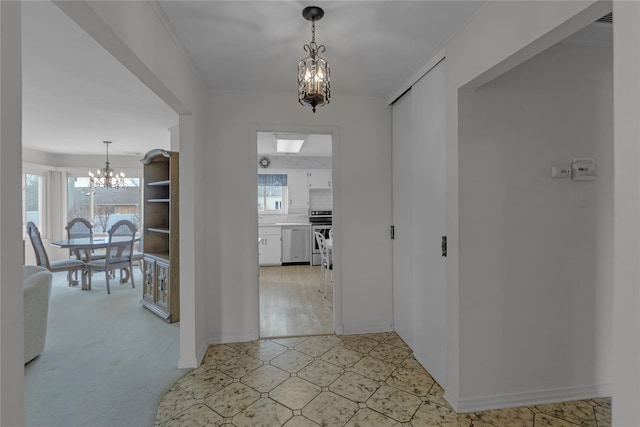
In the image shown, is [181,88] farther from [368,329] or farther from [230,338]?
[368,329]

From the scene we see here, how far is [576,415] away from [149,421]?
2.63 meters

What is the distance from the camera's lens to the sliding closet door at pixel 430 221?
7.52 ft

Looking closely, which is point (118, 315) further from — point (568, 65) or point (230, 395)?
point (568, 65)

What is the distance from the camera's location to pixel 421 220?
262 centimetres

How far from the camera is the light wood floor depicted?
339cm

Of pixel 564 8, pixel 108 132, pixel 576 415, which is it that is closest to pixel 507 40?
pixel 564 8

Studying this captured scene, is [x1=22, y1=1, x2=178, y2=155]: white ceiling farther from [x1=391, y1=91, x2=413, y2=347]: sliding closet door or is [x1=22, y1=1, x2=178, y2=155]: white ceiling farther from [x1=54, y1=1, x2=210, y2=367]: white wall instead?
[x1=391, y1=91, x2=413, y2=347]: sliding closet door

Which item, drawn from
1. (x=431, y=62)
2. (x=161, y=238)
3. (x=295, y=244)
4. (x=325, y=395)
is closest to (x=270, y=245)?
(x=295, y=244)

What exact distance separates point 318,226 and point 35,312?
4.89 meters

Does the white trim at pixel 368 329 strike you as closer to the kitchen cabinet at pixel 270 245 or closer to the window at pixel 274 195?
the kitchen cabinet at pixel 270 245

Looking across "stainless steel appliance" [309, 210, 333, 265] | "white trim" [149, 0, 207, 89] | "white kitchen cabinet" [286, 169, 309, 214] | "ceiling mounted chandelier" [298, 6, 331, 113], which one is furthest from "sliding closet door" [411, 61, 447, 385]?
"white kitchen cabinet" [286, 169, 309, 214]

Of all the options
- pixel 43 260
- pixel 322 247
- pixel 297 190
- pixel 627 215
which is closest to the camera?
pixel 627 215

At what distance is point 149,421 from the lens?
1.96 metres

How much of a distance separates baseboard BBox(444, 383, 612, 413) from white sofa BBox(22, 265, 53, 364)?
10.9 ft
